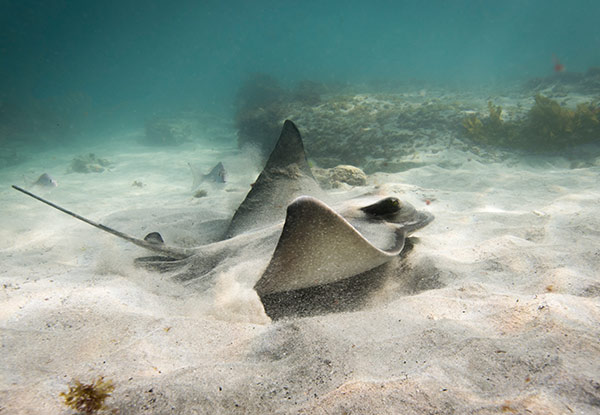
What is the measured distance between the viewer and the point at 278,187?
434cm

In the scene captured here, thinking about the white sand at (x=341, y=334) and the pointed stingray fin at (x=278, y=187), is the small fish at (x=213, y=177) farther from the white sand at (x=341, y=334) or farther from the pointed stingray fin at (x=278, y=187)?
the white sand at (x=341, y=334)

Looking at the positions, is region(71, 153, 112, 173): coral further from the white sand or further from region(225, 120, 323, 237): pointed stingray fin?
region(225, 120, 323, 237): pointed stingray fin

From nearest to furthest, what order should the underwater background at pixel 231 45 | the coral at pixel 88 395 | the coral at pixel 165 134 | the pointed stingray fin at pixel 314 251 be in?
the coral at pixel 88 395 → the pointed stingray fin at pixel 314 251 → the coral at pixel 165 134 → the underwater background at pixel 231 45

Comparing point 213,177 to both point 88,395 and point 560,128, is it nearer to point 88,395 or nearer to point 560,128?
point 88,395

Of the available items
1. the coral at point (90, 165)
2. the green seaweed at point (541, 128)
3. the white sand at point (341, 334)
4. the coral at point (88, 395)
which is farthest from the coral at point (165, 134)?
the coral at point (88, 395)

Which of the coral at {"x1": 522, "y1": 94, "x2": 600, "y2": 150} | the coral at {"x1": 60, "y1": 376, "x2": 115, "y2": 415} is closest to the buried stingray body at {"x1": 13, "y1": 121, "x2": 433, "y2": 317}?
the coral at {"x1": 60, "y1": 376, "x2": 115, "y2": 415}

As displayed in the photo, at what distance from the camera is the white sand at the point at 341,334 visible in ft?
3.85

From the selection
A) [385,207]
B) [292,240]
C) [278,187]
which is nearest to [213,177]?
[278,187]

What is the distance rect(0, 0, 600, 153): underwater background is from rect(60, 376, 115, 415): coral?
1287 inches

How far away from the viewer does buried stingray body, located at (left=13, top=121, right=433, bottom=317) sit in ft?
6.59

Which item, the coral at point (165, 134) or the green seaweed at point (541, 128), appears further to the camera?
the coral at point (165, 134)

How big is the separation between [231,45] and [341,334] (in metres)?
157

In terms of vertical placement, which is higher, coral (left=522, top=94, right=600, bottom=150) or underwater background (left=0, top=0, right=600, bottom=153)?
underwater background (left=0, top=0, right=600, bottom=153)

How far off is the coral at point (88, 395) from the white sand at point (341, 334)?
0.04 metres
